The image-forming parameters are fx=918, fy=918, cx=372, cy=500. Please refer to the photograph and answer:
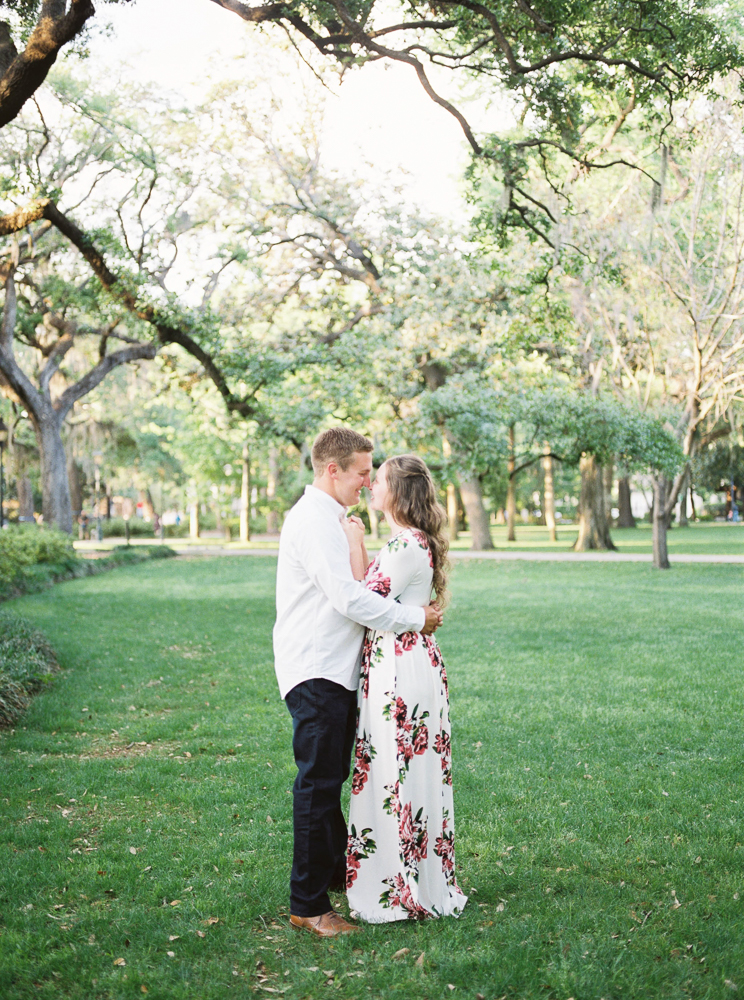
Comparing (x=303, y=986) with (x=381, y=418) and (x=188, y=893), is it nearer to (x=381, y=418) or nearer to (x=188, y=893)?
(x=188, y=893)

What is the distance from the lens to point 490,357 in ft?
84.4

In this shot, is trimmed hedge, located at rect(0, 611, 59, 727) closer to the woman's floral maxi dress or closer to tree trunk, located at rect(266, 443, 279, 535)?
the woman's floral maxi dress

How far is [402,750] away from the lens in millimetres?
3836

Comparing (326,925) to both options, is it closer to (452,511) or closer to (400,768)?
(400,768)

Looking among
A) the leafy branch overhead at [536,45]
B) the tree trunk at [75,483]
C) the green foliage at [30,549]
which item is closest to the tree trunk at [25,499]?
the tree trunk at [75,483]

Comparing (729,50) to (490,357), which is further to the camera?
(490,357)

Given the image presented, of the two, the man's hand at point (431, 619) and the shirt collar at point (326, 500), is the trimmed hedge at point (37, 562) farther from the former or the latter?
the man's hand at point (431, 619)

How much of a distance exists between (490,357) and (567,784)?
816 inches

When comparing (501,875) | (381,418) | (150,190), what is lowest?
(501,875)

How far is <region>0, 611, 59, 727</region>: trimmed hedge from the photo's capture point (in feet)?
25.8

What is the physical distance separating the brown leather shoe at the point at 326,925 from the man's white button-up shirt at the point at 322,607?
0.96m

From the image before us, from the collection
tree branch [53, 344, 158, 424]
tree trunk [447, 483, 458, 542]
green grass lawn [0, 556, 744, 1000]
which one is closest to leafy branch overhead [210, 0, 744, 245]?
green grass lawn [0, 556, 744, 1000]

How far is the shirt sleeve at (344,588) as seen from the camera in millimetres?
Answer: 3740

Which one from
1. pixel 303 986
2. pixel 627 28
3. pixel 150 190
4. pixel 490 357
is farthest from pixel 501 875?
pixel 490 357
